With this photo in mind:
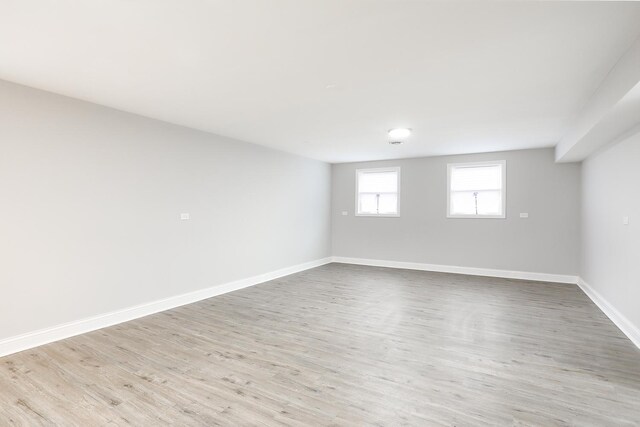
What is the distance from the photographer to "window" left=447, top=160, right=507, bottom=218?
6363 mm

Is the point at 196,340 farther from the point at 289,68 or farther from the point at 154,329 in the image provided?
the point at 289,68

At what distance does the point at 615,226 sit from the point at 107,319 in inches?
240

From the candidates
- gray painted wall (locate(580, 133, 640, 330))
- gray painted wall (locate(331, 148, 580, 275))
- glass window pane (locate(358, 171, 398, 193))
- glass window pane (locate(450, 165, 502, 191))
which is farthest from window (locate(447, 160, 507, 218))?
gray painted wall (locate(580, 133, 640, 330))

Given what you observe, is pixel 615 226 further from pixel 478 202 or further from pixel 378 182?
pixel 378 182

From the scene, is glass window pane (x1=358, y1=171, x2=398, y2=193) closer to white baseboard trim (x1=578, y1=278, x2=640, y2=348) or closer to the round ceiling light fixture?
the round ceiling light fixture

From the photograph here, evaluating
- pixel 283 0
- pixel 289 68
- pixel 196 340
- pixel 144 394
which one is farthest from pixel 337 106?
pixel 144 394

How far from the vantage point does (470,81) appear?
2910mm

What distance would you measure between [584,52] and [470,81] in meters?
0.80

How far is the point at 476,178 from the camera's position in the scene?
6.60m

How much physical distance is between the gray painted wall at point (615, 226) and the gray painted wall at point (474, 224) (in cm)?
53

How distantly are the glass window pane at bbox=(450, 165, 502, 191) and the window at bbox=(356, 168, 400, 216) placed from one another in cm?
121

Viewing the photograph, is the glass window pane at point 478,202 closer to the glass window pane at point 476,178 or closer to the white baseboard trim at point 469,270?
the glass window pane at point 476,178

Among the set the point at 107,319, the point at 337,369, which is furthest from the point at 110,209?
the point at 337,369

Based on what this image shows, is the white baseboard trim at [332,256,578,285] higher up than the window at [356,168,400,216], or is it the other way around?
the window at [356,168,400,216]
